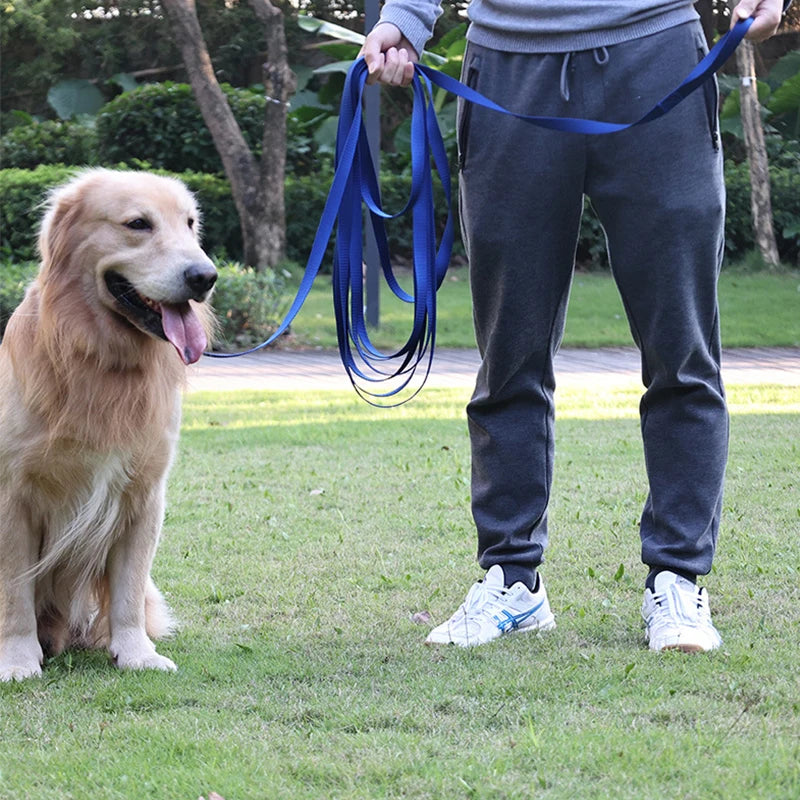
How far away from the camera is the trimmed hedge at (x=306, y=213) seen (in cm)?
1583

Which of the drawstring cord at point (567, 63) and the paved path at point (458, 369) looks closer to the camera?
the drawstring cord at point (567, 63)

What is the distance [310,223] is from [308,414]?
32.2 feet

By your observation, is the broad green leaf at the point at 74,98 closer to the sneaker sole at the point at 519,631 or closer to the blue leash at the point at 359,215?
the blue leash at the point at 359,215

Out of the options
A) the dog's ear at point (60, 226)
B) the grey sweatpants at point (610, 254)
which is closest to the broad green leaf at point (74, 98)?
the dog's ear at point (60, 226)

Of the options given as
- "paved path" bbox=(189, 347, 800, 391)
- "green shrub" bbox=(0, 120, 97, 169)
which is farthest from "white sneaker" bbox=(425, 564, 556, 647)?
"green shrub" bbox=(0, 120, 97, 169)

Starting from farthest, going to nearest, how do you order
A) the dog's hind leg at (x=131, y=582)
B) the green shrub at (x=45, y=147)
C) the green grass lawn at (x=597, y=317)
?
1. the green shrub at (x=45, y=147)
2. the green grass lawn at (x=597, y=317)
3. the dog's hind leg at (x=131, y=582)

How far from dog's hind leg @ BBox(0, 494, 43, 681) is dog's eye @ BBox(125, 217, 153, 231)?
81 cm

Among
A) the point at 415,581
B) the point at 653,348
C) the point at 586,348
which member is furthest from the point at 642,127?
the point at 586,348

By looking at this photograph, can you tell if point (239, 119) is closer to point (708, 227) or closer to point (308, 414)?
point (308, 414)

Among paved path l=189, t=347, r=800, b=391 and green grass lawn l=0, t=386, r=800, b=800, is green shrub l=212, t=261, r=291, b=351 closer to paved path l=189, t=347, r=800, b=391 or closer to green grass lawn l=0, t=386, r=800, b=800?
paved path l=189, t=347, r=800, b=391

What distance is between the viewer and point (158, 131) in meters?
18.5

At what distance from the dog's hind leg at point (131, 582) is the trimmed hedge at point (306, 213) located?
1203cm

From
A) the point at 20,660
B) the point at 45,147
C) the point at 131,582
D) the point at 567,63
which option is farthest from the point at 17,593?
the point at 45,147

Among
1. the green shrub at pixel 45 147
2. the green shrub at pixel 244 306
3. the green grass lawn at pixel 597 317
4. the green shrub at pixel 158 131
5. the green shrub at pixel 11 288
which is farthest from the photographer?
the green shrub at pixel 45 147
